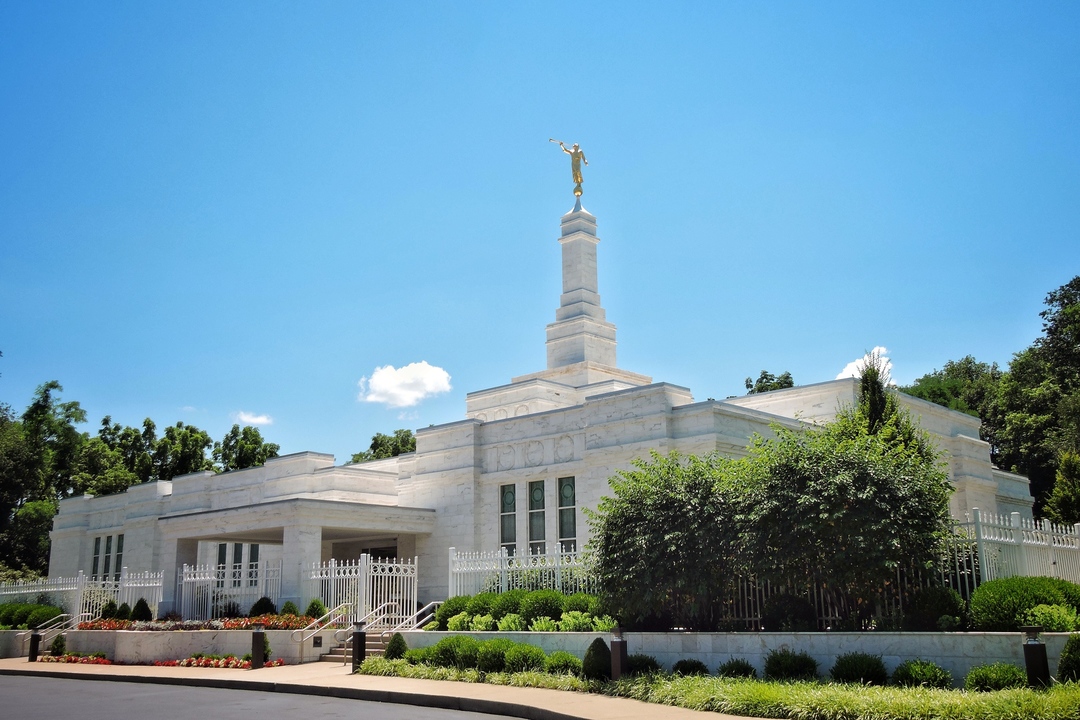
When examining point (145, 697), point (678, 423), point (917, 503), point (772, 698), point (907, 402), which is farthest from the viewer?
point (907, 402)

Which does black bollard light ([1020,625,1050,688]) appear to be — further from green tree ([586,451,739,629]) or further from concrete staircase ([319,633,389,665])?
concrete staircase ([319,633,389,665])

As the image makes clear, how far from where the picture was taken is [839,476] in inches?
631

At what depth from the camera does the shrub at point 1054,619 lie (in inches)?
545

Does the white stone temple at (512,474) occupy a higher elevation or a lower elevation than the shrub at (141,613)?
higher

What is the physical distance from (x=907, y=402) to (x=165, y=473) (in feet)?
157

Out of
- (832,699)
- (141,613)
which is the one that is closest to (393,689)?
(832,699)

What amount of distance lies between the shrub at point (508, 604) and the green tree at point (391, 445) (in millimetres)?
42684

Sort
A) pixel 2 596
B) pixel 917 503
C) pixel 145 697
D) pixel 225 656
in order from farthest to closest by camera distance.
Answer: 1. pixel 2 596
2. pixel 225 656
3. pixel 145 697
4. pixel 917 503

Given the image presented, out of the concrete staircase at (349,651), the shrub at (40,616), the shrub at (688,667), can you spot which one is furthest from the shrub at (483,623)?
the shrub at (40,616)

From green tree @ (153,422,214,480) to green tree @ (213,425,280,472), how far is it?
5.70ft

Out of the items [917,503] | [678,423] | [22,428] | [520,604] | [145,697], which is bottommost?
[145,697]

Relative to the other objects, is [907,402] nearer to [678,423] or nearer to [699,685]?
[678,423]

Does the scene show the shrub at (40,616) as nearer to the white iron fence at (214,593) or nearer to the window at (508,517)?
the white iron fence at (214,593)

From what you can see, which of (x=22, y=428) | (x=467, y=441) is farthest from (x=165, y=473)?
(x=467, y=441)
